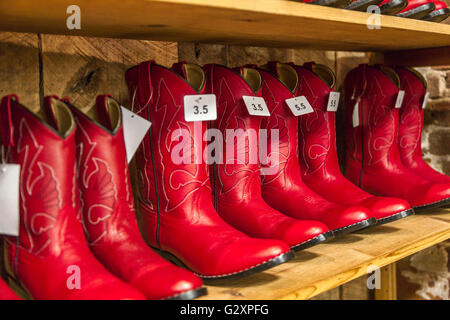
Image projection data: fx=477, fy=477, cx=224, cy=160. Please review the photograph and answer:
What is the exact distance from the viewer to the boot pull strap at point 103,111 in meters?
0.89

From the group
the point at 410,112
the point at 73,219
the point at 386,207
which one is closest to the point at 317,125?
the point at 386,207

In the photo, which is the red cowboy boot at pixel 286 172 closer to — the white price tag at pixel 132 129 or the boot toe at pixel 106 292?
the white price tag at pixel 132 129

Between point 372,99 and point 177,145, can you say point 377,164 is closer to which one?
point 372,99

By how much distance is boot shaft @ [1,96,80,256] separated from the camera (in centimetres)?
78

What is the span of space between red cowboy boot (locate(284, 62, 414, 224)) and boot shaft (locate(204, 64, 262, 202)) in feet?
0.75

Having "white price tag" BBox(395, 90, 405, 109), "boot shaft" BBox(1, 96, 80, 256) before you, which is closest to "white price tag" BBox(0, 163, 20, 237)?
"boot shaft" BBox(1, 96, 80, 256)

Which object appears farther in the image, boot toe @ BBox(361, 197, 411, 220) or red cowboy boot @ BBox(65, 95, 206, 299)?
boot toe @ BBox(361, 197, 411, 220)

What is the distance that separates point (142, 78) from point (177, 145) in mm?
156

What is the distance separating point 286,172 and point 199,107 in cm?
34

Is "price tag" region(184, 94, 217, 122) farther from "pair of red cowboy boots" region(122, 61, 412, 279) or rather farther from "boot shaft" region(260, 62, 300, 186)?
"boot shaft" region(260, 62, 300, 186)

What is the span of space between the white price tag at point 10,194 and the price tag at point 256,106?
493mm

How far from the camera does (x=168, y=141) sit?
98cm

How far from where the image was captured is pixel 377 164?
4.75 ft

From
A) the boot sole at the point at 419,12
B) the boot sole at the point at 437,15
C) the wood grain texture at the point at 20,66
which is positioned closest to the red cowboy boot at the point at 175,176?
the wood grain texture at the point at 20,66
